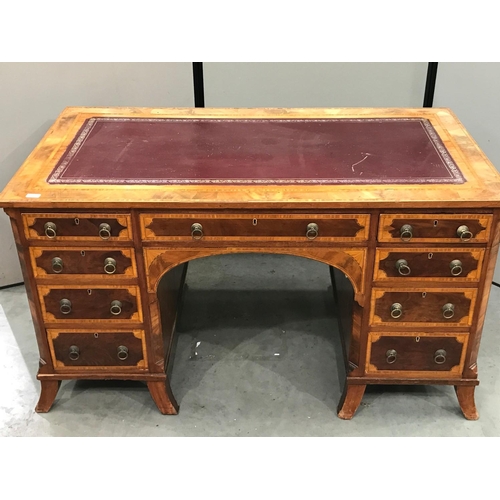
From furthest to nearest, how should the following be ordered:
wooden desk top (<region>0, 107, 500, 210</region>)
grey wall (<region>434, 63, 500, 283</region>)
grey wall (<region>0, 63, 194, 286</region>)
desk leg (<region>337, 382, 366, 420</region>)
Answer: grey wall (<region>434, 63, 500, 283</region>) → grey wall (<region>0, 63, 194, 286</region>) → desk leg (<region>337, 382, 366, 420</region>) → wooden desk top (<region>0, 107, 500, 210</region>)

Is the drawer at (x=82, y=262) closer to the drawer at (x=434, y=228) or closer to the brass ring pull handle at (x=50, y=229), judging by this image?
the brass ring pull handle at (x=50, y=229)

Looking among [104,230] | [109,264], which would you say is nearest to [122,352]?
[109,264]

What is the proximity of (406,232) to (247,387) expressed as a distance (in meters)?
0.95

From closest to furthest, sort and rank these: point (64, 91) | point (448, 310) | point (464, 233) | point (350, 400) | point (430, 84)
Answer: point (464, 233), point (448, 310), point (350, 400), point (64, 91), point (430, 84)

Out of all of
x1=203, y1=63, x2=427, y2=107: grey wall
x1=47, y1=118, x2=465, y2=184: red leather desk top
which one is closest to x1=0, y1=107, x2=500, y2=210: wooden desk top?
x1=47, y1=118, x2=465, y2=184: red leather desk top

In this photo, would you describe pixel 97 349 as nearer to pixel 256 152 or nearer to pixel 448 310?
pixel 256 152

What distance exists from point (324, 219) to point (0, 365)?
1.54m

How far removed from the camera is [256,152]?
2.33 metres

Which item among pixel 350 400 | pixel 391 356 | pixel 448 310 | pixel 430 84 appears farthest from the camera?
pixel 430 84

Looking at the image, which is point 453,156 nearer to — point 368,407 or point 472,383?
point 472,383

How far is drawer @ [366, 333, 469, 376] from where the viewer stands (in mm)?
2301

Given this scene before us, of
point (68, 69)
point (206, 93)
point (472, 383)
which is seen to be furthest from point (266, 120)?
point (472, 383)

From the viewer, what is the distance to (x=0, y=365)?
2719 mm

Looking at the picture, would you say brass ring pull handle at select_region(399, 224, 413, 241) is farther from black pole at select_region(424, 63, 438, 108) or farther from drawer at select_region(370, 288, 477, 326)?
black pole at select_region(424, 63, 438, 108)
